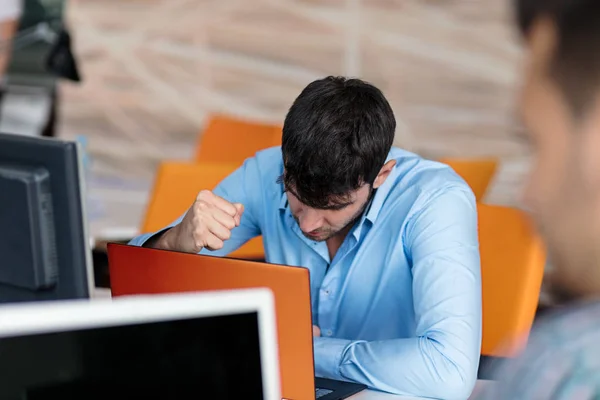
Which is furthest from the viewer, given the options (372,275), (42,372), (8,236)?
(372,275)

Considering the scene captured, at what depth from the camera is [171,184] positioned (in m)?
2.96

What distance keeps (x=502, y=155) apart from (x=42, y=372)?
4304 millimetres

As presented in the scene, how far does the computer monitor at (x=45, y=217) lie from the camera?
51.4 inches

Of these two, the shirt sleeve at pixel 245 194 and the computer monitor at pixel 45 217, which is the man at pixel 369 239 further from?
the computer monitor at pixel 45 217

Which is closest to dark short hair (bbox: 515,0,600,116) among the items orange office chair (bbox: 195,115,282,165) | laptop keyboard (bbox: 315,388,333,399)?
laptop keyboard (bbox: 315,388,333,399)

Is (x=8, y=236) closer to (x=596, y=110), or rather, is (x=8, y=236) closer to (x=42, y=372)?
(x=42, y=372)

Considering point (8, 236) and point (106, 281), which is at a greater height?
point (8, 236)

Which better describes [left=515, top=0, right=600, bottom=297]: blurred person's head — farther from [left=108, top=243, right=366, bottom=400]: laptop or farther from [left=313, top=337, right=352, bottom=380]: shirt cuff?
[left=313, top=337, right=352, bottom=380]: shirt cuff

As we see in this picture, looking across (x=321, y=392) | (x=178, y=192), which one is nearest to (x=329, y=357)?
(x=321, y=392)

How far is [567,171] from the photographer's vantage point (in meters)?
0.50

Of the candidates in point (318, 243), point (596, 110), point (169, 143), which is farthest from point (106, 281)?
point (169, 143)

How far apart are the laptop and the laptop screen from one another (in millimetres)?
374

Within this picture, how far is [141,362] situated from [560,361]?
437 mm

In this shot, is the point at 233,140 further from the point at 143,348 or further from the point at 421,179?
the point at 143,348
